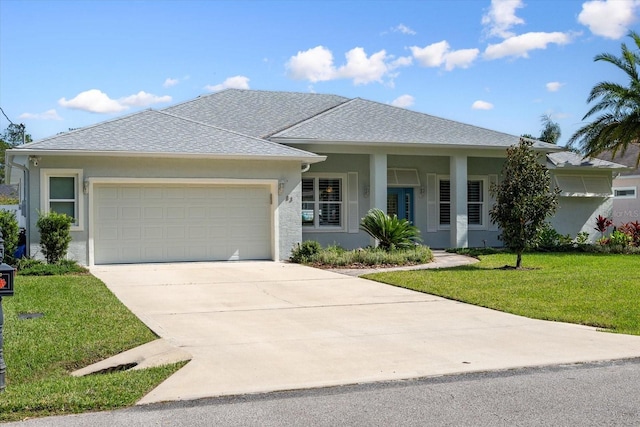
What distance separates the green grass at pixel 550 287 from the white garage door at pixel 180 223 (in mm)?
4859

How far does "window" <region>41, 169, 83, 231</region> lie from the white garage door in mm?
427

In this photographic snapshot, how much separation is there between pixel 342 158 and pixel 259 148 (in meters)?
4.13

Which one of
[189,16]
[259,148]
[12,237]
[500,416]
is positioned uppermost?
[189,16]

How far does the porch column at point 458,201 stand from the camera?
2155 cm

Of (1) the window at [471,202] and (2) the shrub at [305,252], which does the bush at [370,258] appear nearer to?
(2) the shrub at [305,252]

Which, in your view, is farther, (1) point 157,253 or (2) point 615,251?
(2) point 615,251

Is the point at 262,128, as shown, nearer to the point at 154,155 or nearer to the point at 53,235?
the point at 154,155

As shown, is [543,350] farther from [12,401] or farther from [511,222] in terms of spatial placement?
[511,222]

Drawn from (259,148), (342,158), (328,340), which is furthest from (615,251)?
(328,340)

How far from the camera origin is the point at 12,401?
573 cm

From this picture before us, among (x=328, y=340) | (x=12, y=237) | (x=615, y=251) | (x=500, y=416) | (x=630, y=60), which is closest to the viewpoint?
(x=500, y=416)

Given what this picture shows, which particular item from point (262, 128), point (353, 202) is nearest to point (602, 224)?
point (353, 202)

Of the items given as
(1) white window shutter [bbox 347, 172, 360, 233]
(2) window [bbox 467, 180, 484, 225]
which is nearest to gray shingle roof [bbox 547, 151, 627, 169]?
(2) window [bbox 467, 180, 484, 225]

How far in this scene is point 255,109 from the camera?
23.7 m
